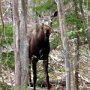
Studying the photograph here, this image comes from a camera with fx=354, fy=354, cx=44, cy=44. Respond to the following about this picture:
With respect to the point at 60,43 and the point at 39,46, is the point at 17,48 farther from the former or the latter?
the point at 39,46

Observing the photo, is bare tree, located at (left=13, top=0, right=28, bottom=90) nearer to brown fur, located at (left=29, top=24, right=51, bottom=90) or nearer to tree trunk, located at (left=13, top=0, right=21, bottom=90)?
tree trunk, located at (left=13, top=0, right=21, bottom=90)

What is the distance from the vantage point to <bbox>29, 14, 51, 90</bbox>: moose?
10.3 meters

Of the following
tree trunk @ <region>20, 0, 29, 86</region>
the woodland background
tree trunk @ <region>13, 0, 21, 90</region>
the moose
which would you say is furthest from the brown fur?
tree trunk @ <region>13, 0, 21, 90</region>

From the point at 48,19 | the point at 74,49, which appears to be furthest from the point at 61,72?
the point at 74,49

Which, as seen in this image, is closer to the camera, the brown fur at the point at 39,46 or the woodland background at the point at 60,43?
the woodland background at the point at 60,43

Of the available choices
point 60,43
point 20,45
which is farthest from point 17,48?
point 60,43

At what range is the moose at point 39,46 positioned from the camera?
1034 centimetres

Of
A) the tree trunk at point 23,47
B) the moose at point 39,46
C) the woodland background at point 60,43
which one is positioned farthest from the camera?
the moose at point 39,46

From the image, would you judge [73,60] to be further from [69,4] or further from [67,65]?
[67,65]

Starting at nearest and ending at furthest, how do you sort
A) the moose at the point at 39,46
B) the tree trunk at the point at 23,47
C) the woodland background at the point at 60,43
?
the tree trunk at the point at 23,47 → the woodland background at the point at 60,43 → the moose at the point at 39,46

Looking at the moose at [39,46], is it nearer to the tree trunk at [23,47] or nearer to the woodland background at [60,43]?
the woodland background at [60,43]

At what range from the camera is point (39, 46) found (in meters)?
10.6

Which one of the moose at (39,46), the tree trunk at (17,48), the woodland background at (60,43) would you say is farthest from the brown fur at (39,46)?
the tree trunk at (17,48)

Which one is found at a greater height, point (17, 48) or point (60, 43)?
point (17, 48)
